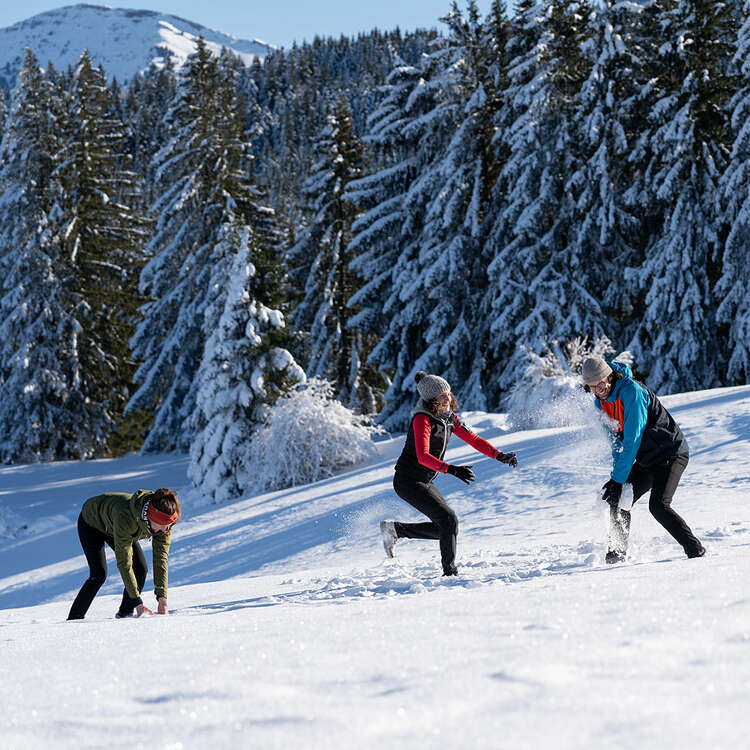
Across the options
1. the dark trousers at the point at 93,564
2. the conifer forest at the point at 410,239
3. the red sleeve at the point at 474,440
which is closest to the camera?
the dark trousers at the point at 93,564

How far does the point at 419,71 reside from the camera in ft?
83.4

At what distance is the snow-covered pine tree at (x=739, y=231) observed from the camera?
61.0ft

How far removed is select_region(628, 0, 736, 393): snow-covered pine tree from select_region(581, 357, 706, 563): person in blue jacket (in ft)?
50.6

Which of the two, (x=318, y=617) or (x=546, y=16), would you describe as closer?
(x=318, y=617)

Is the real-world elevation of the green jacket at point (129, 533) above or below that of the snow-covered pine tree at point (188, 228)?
below

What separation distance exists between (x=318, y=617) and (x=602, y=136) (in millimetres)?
20359

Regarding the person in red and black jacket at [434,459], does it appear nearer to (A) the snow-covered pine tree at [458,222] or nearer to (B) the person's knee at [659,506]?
(B) the person's knee at [659,506]

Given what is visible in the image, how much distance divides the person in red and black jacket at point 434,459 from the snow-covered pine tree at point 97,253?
23.3 m

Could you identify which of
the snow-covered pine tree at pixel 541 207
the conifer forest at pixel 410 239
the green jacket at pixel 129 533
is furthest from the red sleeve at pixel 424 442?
the snow-covered pine tree at pixel 541 207

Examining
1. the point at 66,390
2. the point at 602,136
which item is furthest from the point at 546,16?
the point at 66,390

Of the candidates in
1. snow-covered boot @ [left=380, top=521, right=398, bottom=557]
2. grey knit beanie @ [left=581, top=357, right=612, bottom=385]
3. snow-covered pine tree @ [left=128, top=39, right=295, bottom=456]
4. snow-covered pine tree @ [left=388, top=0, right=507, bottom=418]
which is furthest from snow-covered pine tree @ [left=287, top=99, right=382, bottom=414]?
grey knit beanie @ [left=581, top=357, right=612, bottom=385]

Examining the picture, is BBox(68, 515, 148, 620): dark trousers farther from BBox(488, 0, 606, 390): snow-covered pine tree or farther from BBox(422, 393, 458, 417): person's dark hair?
BBox(488, 0, 606, 390): snow-covered pine tree

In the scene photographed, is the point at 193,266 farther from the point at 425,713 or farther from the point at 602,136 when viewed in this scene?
the point at 425,713

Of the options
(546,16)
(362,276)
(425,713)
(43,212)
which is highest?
(546,16)
